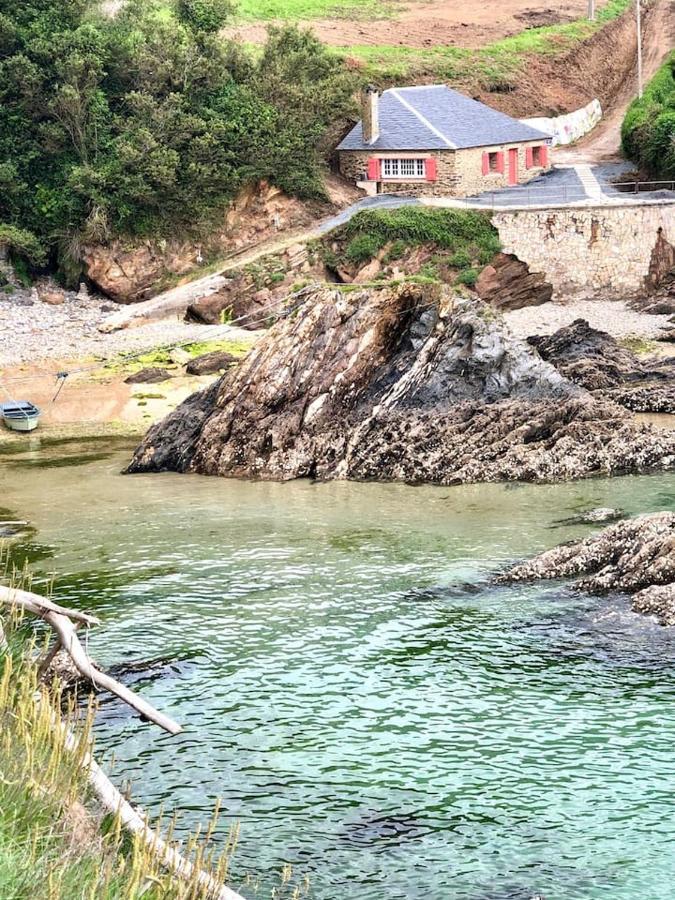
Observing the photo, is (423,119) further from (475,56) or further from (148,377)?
(148,377)

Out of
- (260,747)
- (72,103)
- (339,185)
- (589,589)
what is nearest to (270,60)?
(339,185)

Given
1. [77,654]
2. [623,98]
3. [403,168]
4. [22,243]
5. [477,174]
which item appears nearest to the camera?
[77,654]

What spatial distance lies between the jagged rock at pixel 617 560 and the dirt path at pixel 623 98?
56838mm

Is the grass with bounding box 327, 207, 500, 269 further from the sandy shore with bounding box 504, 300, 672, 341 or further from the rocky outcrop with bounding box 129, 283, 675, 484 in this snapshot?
the rocky outcrop with bounding box 129, 283, 675, 484

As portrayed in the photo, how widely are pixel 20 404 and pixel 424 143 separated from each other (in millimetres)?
32969

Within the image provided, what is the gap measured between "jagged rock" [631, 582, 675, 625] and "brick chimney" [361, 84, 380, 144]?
52.7 metres

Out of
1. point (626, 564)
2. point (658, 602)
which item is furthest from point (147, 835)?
point (626, 564)

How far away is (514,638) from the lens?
83.4ft

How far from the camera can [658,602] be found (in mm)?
25797

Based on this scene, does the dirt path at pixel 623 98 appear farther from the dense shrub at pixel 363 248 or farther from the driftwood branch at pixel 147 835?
the driftwood branch at pixel 147 835

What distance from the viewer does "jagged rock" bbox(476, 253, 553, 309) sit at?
67125mm

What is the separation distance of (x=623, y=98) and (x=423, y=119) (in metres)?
27.6

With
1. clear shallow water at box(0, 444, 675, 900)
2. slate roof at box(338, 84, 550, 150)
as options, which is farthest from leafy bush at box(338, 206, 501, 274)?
clear shallow water at box(0, 444, 675, 900)

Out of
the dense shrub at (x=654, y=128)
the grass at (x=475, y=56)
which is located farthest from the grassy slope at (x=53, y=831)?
the grass at (x=475, y=56)
